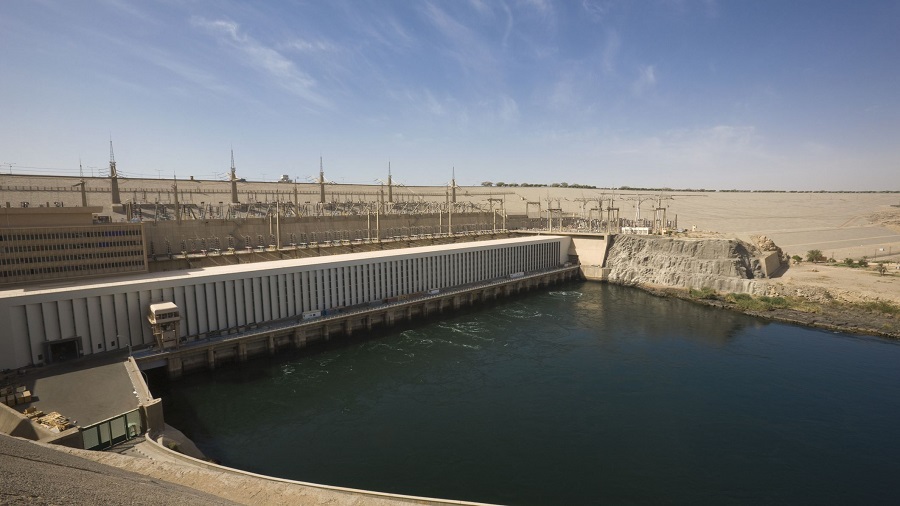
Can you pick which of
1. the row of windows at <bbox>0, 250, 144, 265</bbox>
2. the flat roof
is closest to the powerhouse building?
the flat roof

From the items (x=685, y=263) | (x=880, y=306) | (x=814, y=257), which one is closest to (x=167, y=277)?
(x=685, y=263)

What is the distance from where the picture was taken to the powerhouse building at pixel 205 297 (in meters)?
19.2

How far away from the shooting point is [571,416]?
18.8 metres

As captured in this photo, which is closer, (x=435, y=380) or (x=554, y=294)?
(x=435, y=380)

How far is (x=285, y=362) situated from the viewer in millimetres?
24703

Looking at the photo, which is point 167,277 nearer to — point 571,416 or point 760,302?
point 571,416

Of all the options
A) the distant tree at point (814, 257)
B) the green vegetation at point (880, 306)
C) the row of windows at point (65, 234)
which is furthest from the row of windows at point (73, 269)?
the distant tree at point (814, 257)

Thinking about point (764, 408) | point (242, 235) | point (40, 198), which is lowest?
point (764, 408)

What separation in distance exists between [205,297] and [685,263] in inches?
1617

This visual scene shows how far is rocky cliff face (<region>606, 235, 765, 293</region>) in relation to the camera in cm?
4106

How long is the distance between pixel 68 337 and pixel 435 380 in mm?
16245

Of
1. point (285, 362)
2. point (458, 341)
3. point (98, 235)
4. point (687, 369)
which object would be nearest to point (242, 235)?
point (98, 235)

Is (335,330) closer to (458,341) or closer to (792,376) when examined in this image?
(458,341)

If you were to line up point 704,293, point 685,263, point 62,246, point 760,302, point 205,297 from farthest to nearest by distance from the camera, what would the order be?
1. point 685,263
2. point 704,293
3. point 760,302
4. point 205,297
5. point 62,246
